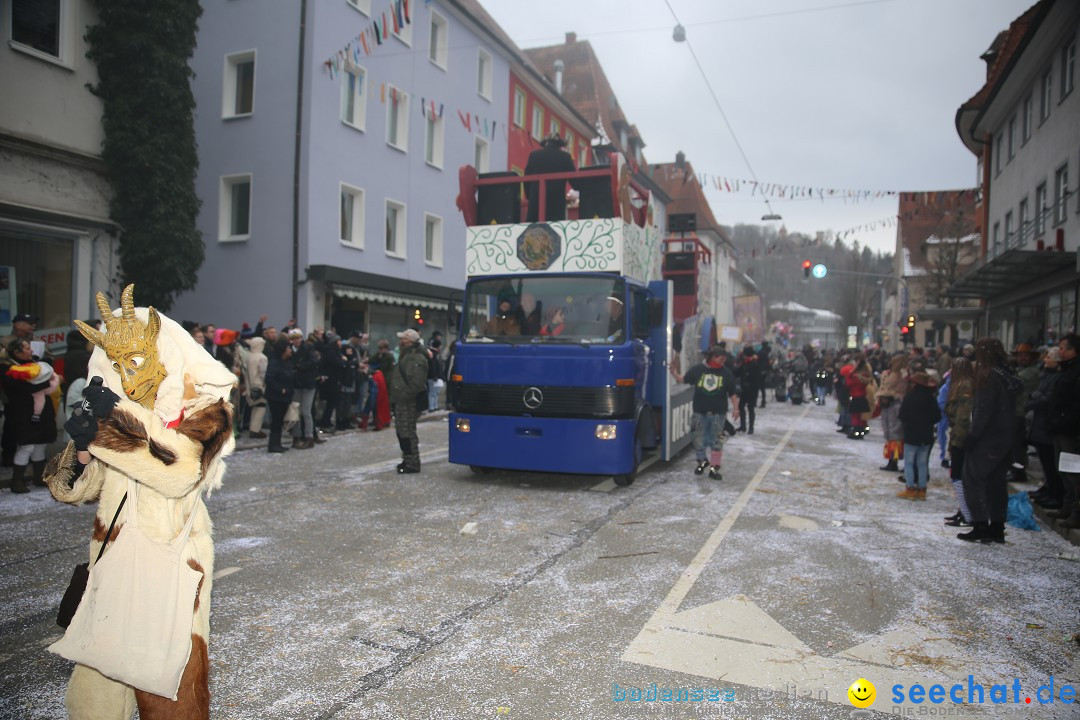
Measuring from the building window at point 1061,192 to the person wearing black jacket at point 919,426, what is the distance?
11127 mm

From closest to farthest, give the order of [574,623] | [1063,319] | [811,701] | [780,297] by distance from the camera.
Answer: [811,701]
[574,623]
[1063,319]
[780,297]

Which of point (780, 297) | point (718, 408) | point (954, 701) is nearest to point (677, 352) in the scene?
point (718, 408)

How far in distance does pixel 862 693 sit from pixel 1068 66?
1932 centimetres

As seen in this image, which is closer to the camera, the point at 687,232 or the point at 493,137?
the point at 687,232

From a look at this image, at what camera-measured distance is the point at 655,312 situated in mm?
8891

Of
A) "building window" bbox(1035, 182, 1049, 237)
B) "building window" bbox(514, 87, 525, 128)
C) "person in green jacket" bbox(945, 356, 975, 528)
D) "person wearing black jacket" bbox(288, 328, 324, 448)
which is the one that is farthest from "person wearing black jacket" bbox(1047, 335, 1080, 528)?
"building window" bbox(514, 87, 525, 128)

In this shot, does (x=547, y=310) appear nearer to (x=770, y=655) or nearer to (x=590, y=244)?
(x=590, y=244)

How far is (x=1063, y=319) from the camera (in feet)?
50.4

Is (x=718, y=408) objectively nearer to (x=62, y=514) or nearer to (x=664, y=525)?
(x=664, y=525)

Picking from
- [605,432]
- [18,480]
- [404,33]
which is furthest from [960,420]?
[404,33]

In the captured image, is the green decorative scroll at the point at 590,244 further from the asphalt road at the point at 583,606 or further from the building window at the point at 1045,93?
the building window at the point at 1045,93

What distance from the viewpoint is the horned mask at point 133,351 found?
2.58m

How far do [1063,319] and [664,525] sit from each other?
13130mm

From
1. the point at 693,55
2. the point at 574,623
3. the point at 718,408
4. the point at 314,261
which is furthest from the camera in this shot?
the point at 314,261
